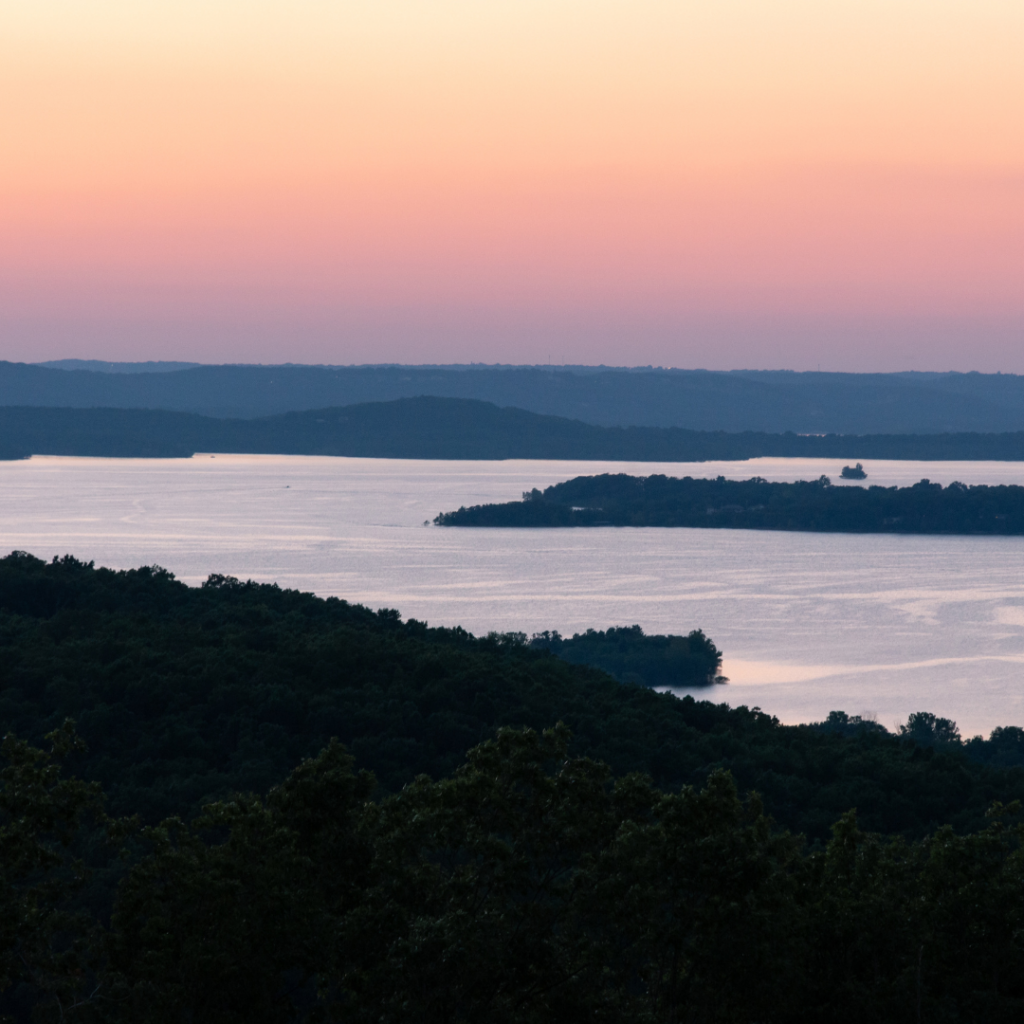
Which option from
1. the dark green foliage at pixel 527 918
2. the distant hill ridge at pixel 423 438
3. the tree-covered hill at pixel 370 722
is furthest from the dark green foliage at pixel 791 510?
the dark green foliage at pixel 527 918

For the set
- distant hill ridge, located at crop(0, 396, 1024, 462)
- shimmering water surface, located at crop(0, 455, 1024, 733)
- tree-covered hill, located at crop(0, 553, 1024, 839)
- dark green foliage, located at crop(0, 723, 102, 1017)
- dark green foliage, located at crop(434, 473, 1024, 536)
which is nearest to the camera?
dark green foliage, located at crop(0, 723, 102, 1017)

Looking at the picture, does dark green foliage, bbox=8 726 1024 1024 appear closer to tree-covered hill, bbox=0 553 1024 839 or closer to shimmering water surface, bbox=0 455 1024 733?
tree-covered hill, bbox=0 553 1024 839

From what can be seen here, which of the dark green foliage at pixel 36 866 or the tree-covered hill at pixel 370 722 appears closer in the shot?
the dark green foliage at pixel 36 866

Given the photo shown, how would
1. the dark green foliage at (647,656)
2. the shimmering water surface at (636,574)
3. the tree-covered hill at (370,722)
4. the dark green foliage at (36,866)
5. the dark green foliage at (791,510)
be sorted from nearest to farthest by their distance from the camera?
the dark green foliage at (36,866), the tree-covered hill at (370,722), the dark green foliage at (647,656), the shimmering water surface at (636,574), the dark green foliage at (791,510)

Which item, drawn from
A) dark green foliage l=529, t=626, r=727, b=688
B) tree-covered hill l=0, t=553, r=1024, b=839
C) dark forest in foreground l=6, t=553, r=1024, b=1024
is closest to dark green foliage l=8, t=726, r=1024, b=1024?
dark forest in foreground l=6, t=553, r=1024, b=1024

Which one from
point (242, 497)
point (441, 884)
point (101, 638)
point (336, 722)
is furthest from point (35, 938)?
point (242, 497)

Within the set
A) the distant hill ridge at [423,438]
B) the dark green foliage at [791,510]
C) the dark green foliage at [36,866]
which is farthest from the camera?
the distant hill ridge at [423,438]

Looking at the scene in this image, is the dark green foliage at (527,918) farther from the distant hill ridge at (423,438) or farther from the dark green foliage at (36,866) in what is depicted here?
the distant hill ridge at (423,438)
